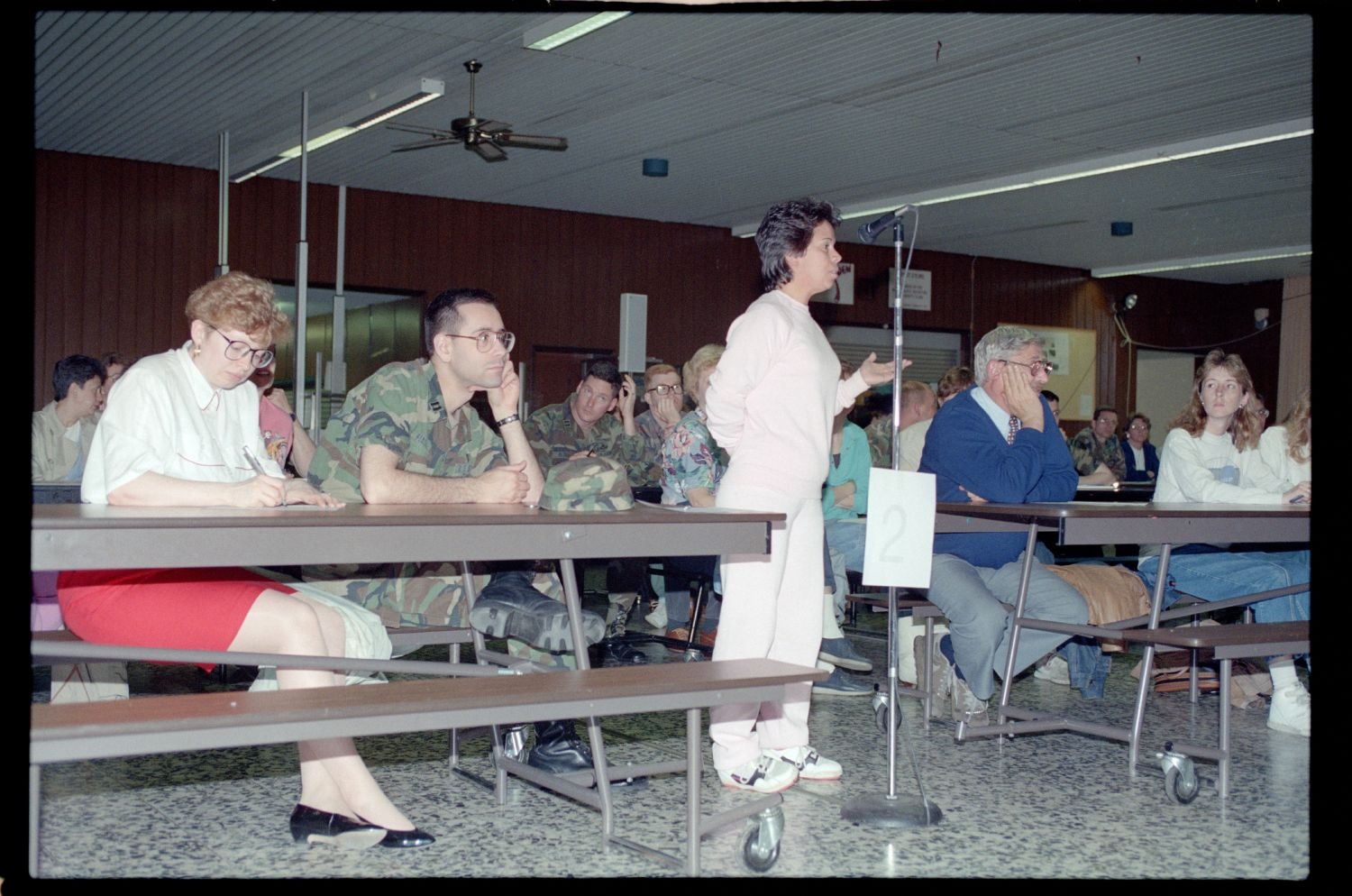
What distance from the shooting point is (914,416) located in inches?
257

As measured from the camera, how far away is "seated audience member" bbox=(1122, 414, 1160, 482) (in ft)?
37.2

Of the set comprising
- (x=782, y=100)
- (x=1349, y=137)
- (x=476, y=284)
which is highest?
(x=782, y=100)

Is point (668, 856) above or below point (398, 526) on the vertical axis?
below

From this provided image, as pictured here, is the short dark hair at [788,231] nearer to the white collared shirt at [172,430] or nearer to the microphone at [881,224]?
the microphone at [881,224]

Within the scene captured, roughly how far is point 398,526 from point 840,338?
10954mm

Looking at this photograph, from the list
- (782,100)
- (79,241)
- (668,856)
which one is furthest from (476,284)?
(668,856)

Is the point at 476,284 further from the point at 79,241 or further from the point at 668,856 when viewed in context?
the point at 668,856

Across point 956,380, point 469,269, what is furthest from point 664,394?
point 469,269

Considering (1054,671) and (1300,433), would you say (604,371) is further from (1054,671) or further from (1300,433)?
(1300,433)

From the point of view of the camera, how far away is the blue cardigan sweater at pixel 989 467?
149 inches

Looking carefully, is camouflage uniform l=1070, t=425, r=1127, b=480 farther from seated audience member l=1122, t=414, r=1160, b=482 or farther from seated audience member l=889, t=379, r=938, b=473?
seated audience member l=889, t=379, r=938, b=473

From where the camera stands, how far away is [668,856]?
2443 mm

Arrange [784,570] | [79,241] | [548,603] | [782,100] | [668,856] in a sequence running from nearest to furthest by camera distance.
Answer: [668,856] < [548,603] < [784,570] < [782,100] < [79,241]

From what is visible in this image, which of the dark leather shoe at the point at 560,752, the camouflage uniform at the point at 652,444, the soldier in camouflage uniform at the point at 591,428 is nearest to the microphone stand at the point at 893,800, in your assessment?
the dark leather shoe at the point at 560,752
